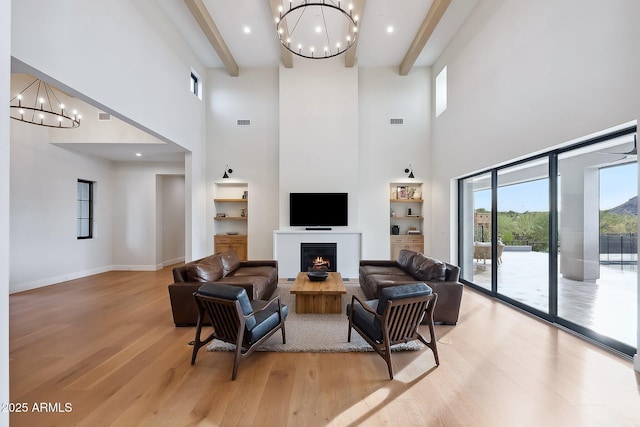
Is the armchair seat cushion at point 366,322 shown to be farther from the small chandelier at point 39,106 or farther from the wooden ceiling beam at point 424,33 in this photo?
the small chandelier at point 39,106

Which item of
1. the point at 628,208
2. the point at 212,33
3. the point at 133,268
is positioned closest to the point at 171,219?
the point at 133,268

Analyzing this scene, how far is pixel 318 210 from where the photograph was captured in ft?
22.5

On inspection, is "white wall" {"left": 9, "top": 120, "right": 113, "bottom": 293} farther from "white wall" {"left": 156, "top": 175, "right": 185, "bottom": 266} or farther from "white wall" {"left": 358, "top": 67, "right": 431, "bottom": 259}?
"white wall" {"left": 358, "top": 67, "right": 431, "bottom": 259}

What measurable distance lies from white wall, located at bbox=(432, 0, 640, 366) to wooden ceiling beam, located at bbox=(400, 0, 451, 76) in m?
0.71

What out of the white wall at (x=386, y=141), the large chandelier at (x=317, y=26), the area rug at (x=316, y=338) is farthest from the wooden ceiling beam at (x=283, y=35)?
the area rug at (x=316, y=338)

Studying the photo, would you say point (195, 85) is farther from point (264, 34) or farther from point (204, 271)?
point (204, 271)

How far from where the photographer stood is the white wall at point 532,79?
2742mm

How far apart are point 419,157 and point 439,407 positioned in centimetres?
614

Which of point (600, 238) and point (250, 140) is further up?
point (250, 140)

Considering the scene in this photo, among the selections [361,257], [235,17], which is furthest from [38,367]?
[235,17]

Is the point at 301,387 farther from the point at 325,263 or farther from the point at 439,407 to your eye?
the point at 325,263

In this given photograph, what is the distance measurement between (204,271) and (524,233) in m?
4.73

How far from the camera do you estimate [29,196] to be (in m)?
5.52

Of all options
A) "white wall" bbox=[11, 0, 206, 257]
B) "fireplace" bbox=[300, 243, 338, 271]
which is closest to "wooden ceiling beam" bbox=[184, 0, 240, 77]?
"white wall" bbox=[11, 0, 206, 257]
